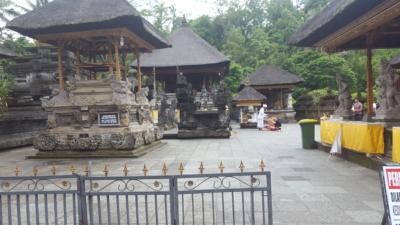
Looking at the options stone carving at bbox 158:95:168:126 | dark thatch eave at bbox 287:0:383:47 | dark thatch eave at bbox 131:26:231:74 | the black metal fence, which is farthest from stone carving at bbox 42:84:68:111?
dark thatch eave at bbox 131:26:231:74

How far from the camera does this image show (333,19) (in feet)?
24.5

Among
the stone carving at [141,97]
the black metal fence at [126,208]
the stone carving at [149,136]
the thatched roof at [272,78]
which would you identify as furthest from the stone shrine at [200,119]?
the thatched roof at [272,78]

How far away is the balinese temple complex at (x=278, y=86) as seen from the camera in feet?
94.1

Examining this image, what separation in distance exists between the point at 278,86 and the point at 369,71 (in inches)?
843

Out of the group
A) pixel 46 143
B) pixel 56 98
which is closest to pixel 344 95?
pixel 56 98

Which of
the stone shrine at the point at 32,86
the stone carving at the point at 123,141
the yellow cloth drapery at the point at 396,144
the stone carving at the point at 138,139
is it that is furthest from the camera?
the stone shrine at the point at 32,86

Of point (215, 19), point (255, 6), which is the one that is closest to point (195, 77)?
point (215, 19)

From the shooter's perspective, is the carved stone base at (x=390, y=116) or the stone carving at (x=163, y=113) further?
the stone carving at (x=163, y=113)

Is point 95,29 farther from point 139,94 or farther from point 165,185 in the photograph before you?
point 165,185

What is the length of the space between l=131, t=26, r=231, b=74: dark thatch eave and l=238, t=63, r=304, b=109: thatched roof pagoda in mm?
5622

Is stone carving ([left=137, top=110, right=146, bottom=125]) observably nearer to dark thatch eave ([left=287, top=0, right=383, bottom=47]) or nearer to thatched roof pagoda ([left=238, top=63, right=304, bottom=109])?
dark thatch eave ([left=287, top=0, right=383, bottom=47])

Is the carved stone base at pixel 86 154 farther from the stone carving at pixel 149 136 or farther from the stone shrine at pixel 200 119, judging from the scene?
the stone shrine at pixel 200 119

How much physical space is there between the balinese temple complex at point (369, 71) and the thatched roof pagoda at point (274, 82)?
19944 millimetres

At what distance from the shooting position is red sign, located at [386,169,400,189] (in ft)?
8.89
